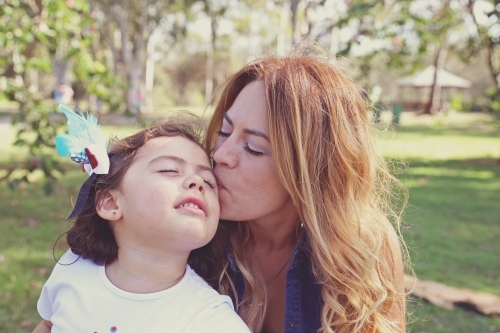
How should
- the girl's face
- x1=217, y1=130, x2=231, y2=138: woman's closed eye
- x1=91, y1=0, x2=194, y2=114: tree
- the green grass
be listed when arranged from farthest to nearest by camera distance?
x1=91, y1=0, x2=194, y2=114: tree < the green grass < x1=217, y1=130, x2=231, y2=138: woman's closed eye < the girl's face

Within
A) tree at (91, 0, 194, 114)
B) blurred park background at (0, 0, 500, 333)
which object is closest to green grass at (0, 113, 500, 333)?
blurred park background at (0, 0, 500, 333)

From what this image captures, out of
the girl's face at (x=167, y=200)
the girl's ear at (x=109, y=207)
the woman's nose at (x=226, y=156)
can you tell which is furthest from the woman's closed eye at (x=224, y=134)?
the girl's ear at (x=109, y=207)

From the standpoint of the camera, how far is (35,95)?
18.4ft

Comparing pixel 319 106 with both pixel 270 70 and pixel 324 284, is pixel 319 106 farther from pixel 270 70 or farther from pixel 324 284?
pixel 324 284

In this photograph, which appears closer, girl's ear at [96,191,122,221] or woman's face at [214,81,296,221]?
girl's ear at [96,191,122,221]

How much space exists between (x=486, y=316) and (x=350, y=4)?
4.99m

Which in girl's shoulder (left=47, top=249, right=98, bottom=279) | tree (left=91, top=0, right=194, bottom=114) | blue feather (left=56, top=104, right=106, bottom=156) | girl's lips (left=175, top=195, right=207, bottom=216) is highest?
tree (left=91, top=0, right=194, bottom=114)

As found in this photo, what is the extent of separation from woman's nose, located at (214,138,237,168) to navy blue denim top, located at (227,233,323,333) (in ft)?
1.58

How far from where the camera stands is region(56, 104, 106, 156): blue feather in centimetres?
181

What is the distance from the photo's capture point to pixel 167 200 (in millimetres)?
1640

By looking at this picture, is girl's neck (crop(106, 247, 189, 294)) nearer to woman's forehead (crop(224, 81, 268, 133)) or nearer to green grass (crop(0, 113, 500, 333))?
green grass (crop(0, 113, 500, 333))

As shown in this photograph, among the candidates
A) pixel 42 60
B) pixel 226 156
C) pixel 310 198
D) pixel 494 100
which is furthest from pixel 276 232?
pixel 494 100

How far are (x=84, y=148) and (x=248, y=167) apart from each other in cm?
57

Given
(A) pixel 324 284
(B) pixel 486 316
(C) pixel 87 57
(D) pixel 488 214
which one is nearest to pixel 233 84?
(A) pixel 324 284
